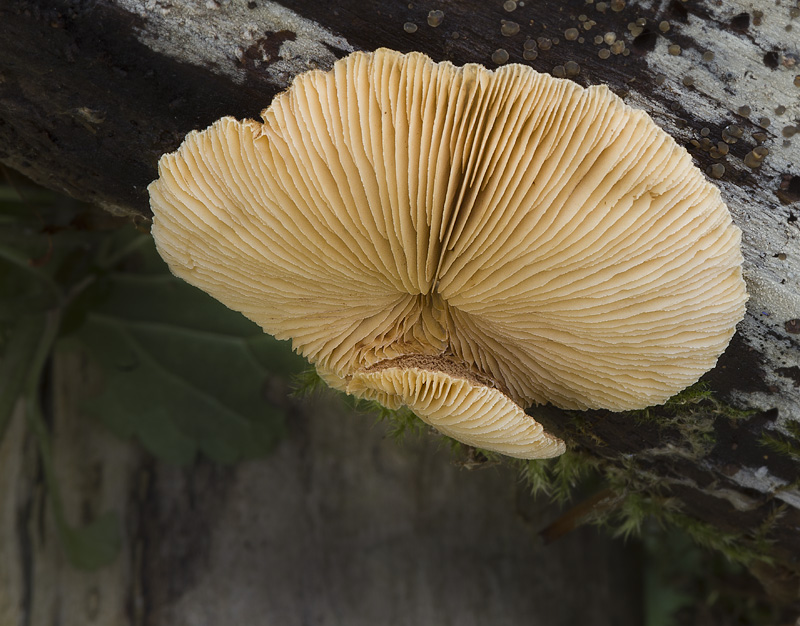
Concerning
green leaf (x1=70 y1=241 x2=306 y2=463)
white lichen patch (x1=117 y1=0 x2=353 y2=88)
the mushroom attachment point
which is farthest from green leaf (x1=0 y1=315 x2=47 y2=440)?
white lichen patch (x1=117 y1=0 x2=353 y2=88)

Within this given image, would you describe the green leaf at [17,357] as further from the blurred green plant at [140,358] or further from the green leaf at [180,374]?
the green leaf at [180,374]

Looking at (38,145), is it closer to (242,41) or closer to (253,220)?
(242,41)

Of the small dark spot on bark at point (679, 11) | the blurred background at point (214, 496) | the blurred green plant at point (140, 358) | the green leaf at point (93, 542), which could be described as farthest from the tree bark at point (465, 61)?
the green leaf at point (93, 542)

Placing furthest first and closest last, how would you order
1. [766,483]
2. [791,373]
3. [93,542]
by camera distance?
[93,542] → [766,483] → [791,373]

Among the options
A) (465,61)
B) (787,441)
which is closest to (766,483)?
(787,441)

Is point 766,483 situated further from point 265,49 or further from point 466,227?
point 265,49

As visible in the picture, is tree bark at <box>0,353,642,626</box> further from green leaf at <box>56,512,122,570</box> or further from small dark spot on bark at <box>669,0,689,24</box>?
small dark spot on bark at <box>669,0,689,24</box>
